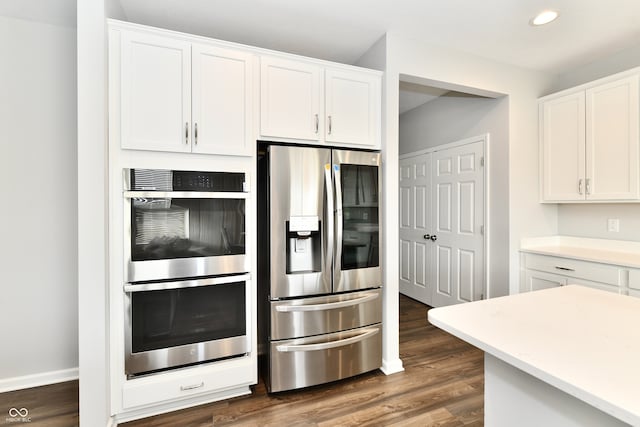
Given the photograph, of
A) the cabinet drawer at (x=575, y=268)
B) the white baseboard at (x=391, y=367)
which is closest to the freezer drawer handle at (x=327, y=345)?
the white baseboard at (x=391, y=367)

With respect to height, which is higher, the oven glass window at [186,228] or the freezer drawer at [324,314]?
the oven glass window at [186,228]

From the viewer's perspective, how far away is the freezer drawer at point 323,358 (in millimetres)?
2074

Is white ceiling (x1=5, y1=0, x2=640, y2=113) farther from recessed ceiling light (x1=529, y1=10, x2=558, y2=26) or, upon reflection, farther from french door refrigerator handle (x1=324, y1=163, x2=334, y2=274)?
french door refrigerator handle (x1=324, y1=163, x2=334, y2=274)

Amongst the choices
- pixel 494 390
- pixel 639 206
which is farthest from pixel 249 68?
pixel 639 206

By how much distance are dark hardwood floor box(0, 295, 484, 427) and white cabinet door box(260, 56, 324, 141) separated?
1860 mm

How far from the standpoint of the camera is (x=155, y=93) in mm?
1830

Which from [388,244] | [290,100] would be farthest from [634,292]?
[290,100]

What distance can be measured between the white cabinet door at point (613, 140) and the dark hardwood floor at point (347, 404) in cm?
190

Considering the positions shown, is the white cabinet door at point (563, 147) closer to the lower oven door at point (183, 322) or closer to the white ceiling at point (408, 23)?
the white ceiling at point (408, 23)

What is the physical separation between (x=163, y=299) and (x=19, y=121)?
1.77 meters

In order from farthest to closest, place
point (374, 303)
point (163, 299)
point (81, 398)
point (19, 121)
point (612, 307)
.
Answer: point (374, 303) → point (19, 121) → point (163, 299) → point (81, 398) → point (612, 307)

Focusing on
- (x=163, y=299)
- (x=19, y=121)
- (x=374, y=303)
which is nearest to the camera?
(x=163, y=299)

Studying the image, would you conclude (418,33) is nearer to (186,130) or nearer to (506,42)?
(506,42)

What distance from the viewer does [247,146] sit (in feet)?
6.68
